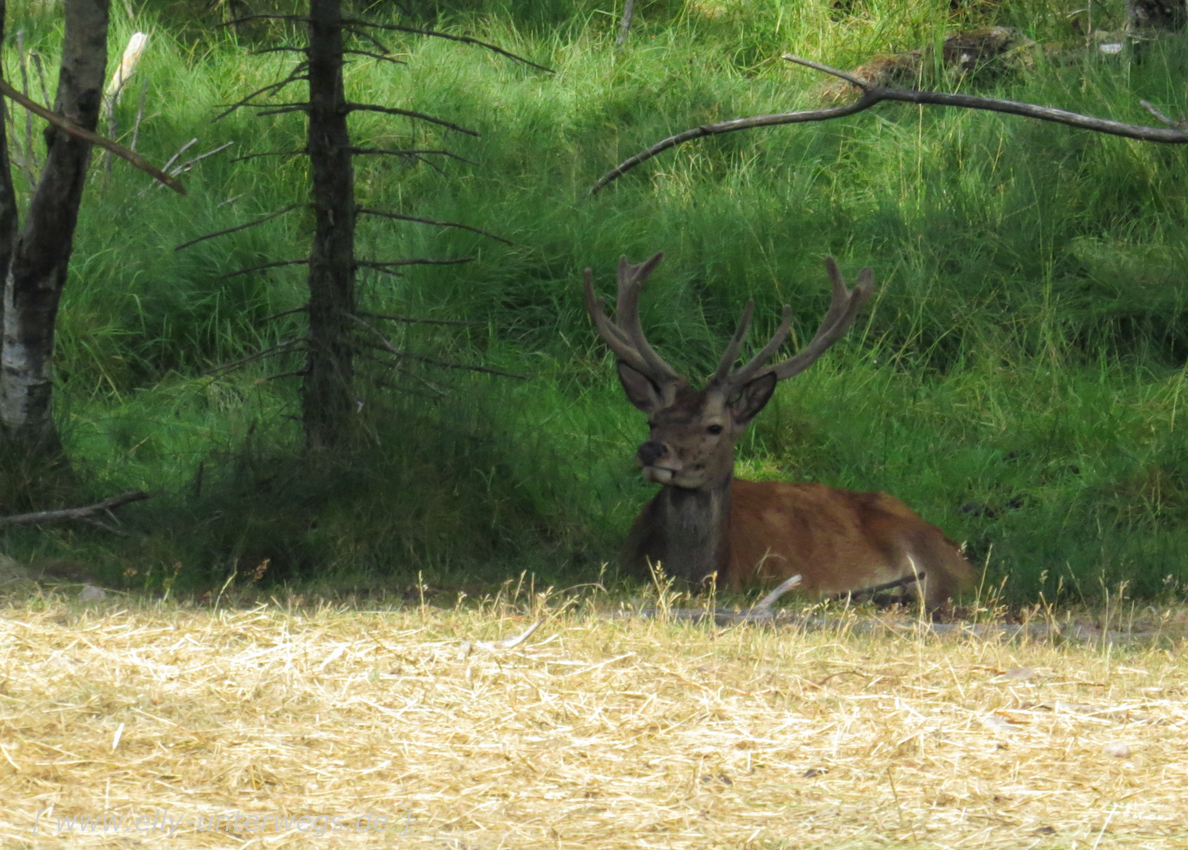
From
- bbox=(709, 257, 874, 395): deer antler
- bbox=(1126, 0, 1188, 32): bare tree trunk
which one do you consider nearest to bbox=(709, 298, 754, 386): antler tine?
bbox=(709, 257, 874, 395): deer antler

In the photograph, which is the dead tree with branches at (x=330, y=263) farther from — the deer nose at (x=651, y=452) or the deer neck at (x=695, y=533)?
the deer neck at (x=695, y=533)

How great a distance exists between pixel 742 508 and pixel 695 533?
1.76 feet

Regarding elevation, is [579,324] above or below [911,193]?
below

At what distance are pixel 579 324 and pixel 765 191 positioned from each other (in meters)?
2.33

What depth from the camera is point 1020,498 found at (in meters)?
9.04

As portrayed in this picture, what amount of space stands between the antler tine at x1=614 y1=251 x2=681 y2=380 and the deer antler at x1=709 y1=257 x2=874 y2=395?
0.89 feet

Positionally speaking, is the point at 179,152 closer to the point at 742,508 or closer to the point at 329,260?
the point at 329,260

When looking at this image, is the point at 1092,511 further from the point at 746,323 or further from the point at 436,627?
the point at 436,627

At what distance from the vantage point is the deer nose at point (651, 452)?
695cm

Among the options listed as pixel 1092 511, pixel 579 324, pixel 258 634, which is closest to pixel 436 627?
pixel 258 634

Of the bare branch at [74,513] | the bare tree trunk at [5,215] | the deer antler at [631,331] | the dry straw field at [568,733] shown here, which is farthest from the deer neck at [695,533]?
the bare tree trunk at [5,215]

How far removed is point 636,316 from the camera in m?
7.74

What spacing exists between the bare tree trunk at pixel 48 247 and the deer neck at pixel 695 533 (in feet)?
10.2

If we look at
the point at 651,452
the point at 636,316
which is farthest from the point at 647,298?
the point at 651,452
